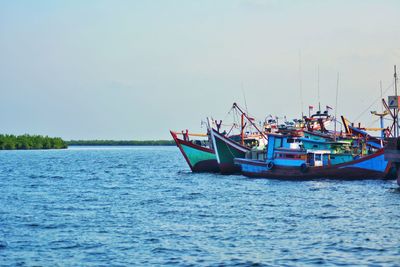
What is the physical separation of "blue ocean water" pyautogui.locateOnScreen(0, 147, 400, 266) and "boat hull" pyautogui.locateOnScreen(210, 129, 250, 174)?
17203mm

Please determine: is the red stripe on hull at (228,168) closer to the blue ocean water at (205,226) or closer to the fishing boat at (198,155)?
the fishing boat at (198,155)

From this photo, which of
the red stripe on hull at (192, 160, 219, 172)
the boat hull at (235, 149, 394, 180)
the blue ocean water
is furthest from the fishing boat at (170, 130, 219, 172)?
the blue ocean water

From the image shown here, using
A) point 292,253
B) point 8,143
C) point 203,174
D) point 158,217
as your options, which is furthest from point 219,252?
point 8,143

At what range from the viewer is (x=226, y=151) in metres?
78.4

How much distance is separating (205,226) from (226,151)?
42637mm

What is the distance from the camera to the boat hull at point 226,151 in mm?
77250

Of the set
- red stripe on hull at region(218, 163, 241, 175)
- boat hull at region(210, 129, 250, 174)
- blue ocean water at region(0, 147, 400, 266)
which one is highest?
boat hull at region(210, 129, 250, 174)

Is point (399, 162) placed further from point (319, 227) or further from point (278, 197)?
point (319, 227)

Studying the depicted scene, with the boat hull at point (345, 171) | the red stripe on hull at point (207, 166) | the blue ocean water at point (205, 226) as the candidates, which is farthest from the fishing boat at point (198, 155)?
the blue ocean water at point (205, 226)

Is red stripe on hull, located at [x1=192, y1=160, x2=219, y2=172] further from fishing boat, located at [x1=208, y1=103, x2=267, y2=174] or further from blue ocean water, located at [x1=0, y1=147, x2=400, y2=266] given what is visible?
blue ocean water, located at [x1=0, y1=147, x2=400, y2=266]

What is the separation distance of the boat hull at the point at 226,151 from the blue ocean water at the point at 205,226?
1720cm

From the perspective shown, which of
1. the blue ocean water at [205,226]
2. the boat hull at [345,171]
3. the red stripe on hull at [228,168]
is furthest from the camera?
the red stripe on hull at [228,168]

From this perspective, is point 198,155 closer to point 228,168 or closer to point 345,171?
point 228,168

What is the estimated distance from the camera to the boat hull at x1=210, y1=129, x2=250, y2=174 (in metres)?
77.2
